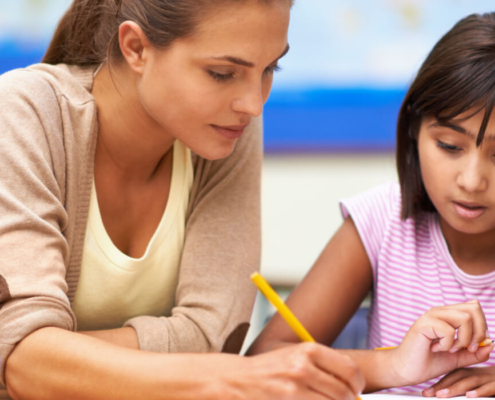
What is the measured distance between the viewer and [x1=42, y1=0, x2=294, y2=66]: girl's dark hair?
840 mm

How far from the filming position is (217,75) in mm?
849

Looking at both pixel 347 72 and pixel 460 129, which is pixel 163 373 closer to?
pixel 460 129

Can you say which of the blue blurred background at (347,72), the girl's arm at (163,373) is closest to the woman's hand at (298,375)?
the girl's arm at (163,373)

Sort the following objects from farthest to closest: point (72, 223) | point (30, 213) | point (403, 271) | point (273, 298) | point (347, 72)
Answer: point (347, 72)
point (403, 271)
point (72, 223)
point (30, 213)
point (273, 298)

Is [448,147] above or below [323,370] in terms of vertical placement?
above

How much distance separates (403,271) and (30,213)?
0.66 m

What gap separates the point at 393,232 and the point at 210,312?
395 mm

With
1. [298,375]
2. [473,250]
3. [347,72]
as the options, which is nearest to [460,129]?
[473,250]

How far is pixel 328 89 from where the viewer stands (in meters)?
1.88

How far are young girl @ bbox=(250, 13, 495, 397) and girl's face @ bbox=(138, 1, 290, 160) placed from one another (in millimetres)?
284

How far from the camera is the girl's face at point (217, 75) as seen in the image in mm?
821

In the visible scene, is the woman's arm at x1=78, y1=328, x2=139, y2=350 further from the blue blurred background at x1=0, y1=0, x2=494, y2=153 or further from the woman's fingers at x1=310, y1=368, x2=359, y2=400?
the blue blurred background at x1=0, y1=0, x2=494, y2=153

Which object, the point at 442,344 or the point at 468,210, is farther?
the point at 468,210

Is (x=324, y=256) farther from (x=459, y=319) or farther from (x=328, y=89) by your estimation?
(x=328, y=89)
